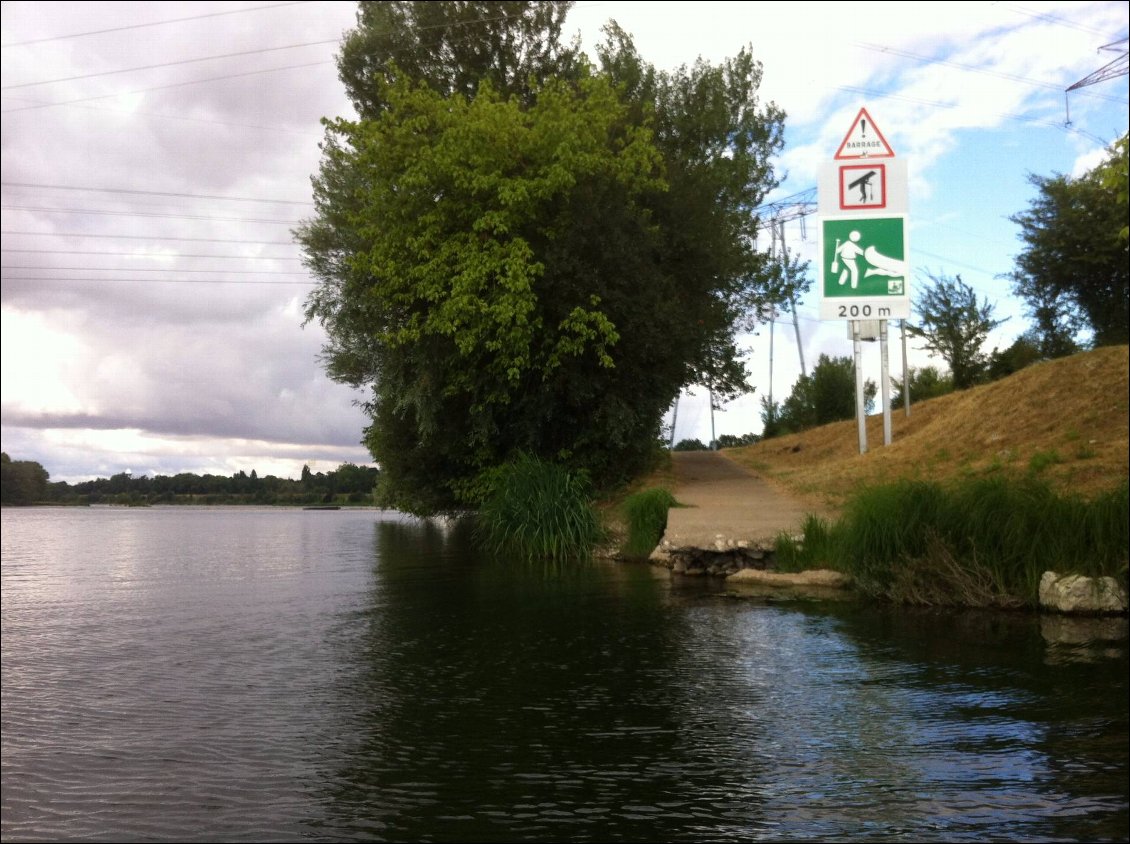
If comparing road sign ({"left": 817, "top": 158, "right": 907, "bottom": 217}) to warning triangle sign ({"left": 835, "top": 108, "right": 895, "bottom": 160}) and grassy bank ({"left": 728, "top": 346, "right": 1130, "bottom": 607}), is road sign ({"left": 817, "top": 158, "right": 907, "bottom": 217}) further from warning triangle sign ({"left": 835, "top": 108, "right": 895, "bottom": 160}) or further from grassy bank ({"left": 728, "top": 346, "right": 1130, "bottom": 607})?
grassy bank ({"left": 728, "top": 346, "right": 1130, "bottom": 607})

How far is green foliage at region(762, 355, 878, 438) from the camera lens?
41.9 m

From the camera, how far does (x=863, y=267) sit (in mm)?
22953

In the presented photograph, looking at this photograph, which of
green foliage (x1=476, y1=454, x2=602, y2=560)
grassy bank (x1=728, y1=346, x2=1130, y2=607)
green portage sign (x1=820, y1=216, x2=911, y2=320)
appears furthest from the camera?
green portage sign (x1=820, y1=216, x2=911, y2=320)

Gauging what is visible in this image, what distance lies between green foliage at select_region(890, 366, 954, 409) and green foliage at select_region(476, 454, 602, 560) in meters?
21.0

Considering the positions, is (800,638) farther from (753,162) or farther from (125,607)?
(753,162)

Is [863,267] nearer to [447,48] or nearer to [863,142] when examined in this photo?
[863,142]

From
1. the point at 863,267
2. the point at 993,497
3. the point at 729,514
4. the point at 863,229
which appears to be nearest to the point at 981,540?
the point at 993,497

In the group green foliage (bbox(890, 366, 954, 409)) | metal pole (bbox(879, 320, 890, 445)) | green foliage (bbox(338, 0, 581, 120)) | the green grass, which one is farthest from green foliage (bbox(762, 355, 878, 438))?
the green grass

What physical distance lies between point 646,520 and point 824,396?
82.5ft

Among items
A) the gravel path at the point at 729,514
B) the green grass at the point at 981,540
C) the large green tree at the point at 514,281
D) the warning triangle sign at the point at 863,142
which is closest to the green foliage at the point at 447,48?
the large green tree at the point at 514,281

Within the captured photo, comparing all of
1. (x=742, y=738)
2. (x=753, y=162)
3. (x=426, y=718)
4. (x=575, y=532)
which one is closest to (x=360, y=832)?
(x=426, y=718)

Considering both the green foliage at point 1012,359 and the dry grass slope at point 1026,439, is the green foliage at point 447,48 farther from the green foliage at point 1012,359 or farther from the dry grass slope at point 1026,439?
the green foliage at point 1012,359

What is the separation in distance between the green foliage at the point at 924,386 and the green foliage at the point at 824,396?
1461 millimetres

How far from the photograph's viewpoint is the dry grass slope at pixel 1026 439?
1722 centimetres
